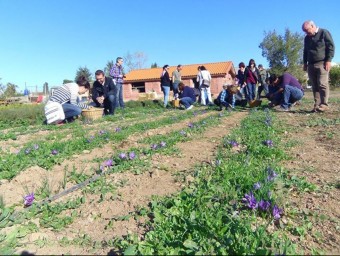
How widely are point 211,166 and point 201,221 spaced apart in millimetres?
1277

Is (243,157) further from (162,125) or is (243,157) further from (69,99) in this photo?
(69,99)

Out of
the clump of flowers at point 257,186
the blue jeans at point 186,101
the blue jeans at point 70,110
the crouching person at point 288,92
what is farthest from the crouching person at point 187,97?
the clump of flowers at point 257,186

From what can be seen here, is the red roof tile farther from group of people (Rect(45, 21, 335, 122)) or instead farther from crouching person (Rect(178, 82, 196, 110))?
crouching person (Rect(178, 82, 196, 110))

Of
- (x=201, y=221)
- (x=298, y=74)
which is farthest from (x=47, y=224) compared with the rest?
(x=298, y=74)

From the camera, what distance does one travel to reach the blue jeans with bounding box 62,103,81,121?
28.4ft

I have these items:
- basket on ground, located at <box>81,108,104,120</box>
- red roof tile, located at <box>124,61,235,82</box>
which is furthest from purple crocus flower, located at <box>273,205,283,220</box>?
red roof tile, located at <box>124,61,235,82</box>

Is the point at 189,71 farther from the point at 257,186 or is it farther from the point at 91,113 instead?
the point at 257,186

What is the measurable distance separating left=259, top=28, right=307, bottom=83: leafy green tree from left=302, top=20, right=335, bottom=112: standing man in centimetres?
3174

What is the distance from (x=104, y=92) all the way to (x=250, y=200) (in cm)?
842

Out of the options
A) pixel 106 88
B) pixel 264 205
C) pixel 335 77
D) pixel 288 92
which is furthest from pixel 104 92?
pixel 335 77

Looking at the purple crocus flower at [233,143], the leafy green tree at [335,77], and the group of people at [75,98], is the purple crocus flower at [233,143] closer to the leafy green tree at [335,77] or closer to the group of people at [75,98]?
the group of people at [75,98]

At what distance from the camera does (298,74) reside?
124 feet

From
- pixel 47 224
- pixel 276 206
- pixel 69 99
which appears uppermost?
pixel 69 99

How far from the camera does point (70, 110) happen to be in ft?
28.7
